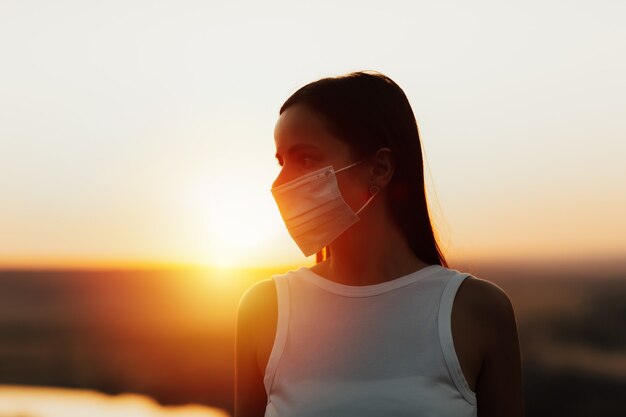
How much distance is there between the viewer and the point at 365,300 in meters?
3.09

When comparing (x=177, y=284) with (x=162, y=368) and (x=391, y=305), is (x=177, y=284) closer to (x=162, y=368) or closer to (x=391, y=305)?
(x=162, y=368)

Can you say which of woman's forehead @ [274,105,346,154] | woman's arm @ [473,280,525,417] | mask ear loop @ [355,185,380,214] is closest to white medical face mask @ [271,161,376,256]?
mask ear loop @ [355,185,380,214]

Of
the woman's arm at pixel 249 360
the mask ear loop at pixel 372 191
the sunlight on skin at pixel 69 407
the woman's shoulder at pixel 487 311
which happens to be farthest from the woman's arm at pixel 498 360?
the sunlight on skin at pixel 69 407

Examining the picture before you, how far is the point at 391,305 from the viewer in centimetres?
307

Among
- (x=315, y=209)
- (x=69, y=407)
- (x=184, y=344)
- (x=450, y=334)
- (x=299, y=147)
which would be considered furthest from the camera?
(x=184, y=344)

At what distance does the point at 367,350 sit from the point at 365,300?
19 centimetres

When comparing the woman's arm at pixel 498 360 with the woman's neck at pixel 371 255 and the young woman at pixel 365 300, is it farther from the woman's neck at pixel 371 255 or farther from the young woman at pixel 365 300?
the woman's neck at pixel 371 255

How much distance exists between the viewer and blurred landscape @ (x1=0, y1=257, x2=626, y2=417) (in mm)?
27062

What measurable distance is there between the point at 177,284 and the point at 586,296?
35.3m

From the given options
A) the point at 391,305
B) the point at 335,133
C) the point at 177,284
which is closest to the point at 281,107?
the point at 335,133

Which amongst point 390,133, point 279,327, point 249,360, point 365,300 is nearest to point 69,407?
point 249,360

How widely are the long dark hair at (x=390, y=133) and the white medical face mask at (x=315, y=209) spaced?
0.11 m

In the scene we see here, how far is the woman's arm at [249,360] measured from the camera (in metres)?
3.15

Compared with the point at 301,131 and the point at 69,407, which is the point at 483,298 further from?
the point at 69,407
